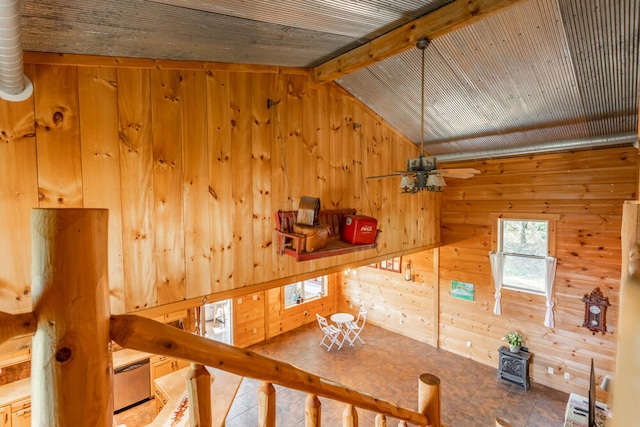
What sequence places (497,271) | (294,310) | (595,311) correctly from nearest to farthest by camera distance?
(595,311), (497,271), (294,310)

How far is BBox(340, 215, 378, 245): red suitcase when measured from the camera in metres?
3.29

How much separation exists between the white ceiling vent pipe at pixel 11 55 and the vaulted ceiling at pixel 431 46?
Answer: 0.25 meters

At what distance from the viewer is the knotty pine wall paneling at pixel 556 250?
452 cm

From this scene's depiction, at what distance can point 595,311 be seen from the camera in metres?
4.64

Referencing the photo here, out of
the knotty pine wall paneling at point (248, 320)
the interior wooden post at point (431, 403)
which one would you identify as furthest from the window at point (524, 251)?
the knotty pine wall paneling at point (248, 320)

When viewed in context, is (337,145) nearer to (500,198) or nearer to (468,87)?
(468,87)

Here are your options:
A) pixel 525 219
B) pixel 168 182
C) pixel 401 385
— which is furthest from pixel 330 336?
pixel 168 182

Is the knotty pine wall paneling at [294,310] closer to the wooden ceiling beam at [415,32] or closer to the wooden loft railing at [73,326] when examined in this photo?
the wooden ceiling beam at [415,32]

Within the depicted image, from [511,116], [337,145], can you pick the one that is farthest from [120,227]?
[511,116]

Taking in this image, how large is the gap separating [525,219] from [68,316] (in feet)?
20.0

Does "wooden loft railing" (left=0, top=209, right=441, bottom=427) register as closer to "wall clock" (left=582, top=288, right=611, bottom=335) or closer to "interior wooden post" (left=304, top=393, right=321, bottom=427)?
"interior wooden post" (left=304, top=393, right=321, bottom=427)

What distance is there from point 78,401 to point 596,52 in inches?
163

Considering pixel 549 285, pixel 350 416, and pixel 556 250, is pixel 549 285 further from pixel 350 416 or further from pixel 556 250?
pixel 350 416

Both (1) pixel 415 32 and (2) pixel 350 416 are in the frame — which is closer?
(2) pixel 350 416
